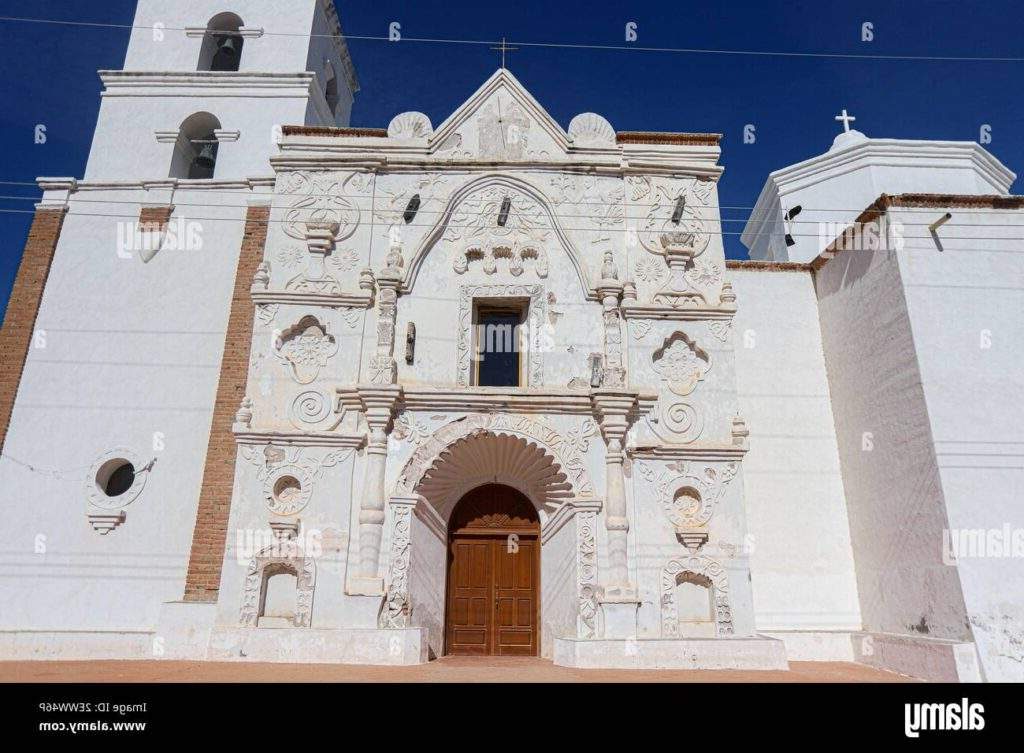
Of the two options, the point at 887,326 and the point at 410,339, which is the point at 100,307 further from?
the point at 887,326

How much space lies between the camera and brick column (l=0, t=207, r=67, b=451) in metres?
12.1

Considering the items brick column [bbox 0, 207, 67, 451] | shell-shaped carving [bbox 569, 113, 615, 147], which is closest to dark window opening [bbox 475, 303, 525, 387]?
shell-shaped carving [bbox 569, 113, 615, 147]

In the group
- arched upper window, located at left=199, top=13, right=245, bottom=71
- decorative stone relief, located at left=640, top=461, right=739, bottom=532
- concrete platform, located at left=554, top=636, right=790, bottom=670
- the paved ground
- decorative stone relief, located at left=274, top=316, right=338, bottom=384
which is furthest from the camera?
arched upper window, located at left=199, top=13, right=245, bottom=71

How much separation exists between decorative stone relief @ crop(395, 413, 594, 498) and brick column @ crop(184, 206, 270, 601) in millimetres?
2955

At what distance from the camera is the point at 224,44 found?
653 inches

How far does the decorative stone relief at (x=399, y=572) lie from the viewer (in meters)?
9.98

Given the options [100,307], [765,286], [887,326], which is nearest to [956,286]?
[887,326]

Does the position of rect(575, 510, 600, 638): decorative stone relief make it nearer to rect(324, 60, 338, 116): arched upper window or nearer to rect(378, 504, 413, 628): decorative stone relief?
rect(378, 504, 413, 628): decorative stone relief

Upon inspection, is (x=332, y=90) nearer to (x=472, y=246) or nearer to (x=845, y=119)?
(x=472, y=246)

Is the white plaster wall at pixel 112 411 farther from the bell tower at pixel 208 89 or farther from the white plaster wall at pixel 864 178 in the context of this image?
the white plaster wall at pixel 864 178

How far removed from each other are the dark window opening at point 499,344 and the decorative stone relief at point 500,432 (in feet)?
3.70

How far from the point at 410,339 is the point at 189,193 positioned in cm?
604

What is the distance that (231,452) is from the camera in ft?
36.5

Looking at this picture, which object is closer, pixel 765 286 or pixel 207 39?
pixel 765 286
